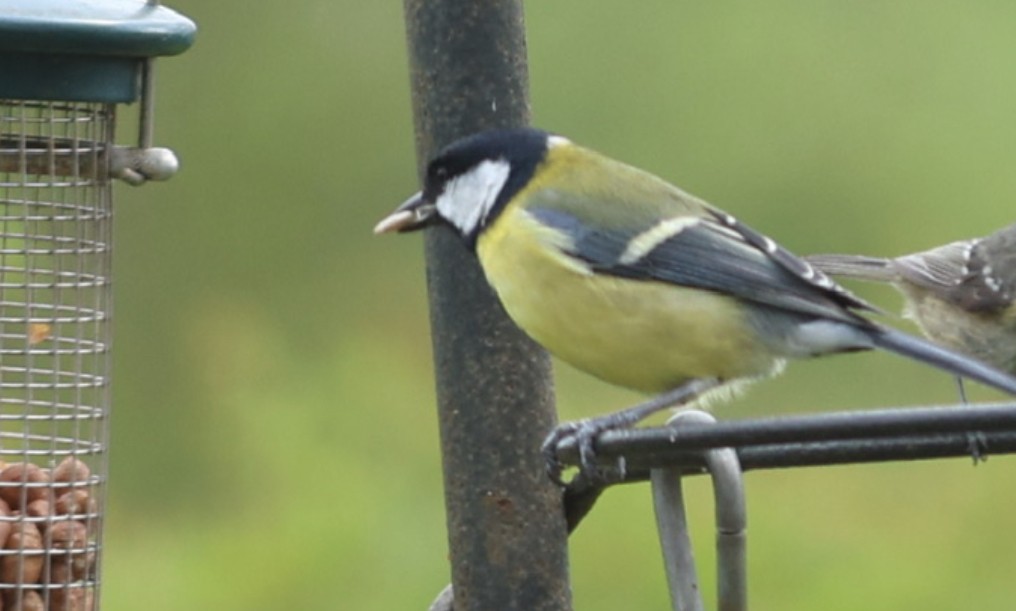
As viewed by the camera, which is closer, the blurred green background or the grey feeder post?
the grey feeder post

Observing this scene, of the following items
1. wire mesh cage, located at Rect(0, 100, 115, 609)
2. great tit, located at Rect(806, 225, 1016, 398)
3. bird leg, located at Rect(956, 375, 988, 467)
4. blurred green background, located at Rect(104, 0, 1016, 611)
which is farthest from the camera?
blurred green background, located at Rect(104, 0, 1016, 611)

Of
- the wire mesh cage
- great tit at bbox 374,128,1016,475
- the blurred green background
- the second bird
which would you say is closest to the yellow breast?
great tit at bbox 374,128,1016,475

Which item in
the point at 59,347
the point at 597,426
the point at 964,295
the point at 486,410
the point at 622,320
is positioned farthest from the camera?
the point at 964,295

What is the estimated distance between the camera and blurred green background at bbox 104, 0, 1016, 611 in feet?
21.4

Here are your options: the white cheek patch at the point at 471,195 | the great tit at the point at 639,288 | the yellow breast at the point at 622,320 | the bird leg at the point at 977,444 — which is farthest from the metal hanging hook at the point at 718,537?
the white cheek patch at the point at 471,195

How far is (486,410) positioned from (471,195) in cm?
36

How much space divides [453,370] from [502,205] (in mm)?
362

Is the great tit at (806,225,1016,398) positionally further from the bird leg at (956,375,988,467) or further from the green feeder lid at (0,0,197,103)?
the bird leg at (956,375,988,467)

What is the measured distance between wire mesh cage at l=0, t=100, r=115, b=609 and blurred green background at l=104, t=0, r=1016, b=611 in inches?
102

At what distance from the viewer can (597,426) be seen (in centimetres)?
302

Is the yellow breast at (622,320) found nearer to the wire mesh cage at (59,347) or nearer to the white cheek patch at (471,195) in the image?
the white cheek patch at (471,195)

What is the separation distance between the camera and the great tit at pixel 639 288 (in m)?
3.30

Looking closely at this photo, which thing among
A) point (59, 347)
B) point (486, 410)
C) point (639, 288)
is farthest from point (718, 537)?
point (59, 347)

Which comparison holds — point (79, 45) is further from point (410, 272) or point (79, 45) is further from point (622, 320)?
point (410, 272)
